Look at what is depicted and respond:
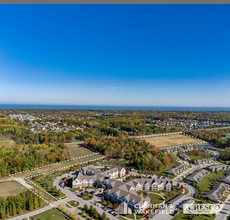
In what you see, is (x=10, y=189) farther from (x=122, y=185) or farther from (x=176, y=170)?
(x=176, y=170)

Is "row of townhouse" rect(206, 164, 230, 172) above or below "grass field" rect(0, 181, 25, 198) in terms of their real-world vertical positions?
above

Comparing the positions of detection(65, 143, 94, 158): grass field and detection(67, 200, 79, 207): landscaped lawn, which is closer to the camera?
detection(67, 200, 79, 207): landscaped lawn

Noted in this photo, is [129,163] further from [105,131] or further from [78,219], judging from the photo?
[105,131]

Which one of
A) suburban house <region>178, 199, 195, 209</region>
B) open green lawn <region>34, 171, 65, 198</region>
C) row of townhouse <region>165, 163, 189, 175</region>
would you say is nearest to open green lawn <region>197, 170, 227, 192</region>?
row of townhouse <region>165, 163, 189, 175</region>

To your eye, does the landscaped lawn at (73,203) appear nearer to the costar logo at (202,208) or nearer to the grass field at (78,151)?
the costar logo at (202,208)

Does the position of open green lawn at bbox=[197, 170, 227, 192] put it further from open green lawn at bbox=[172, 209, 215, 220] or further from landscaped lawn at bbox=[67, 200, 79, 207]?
landscaped lawn at bbox=[67, 200, 79, 207]

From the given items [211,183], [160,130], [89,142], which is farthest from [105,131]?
[211,183]

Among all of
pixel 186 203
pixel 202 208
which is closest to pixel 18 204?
pixel 186 203

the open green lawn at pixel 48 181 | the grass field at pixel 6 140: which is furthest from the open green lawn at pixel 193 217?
the grass field at pixel 6 140
